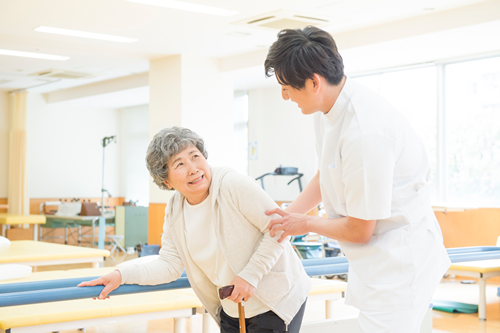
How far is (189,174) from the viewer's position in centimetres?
169

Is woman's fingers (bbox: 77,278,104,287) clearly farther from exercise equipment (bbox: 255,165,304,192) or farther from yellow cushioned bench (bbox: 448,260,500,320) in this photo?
exercise equipment (bbox: 255,165,304,192)

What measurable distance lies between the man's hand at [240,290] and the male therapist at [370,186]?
268mm

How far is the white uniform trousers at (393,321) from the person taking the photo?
1.37 meters

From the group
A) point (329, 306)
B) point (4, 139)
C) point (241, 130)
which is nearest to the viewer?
point (329, 306)

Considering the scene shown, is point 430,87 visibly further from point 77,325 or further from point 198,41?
point 77,325

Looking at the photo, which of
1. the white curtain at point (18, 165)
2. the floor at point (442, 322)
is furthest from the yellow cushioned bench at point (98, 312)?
the white curtain at point (18, 165)

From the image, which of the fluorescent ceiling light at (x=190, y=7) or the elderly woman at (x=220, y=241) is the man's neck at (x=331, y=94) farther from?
the fluorescent ceiling light at (x=190, y=7)

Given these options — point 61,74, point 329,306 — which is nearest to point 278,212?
point 329,306

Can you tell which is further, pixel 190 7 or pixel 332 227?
pixel 190 7

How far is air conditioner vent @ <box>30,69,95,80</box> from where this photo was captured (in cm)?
969

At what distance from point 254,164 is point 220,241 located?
8.53 m

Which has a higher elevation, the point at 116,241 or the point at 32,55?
the point at 32,55

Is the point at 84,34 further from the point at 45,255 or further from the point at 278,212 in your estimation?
the point at 278,212

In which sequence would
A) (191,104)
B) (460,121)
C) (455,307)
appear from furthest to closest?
(191,104)
(460,121)
(455,307)
